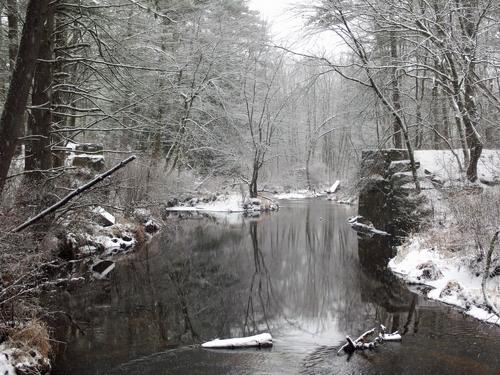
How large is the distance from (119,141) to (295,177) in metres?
25.8

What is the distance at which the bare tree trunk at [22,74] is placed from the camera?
4465mm

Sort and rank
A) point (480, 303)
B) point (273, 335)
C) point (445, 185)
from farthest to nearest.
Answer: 1. point (445, 185)
2. point (480, 303)
3. point (273, 335)

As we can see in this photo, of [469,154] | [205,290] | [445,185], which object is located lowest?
[205,290]

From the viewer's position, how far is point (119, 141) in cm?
2397

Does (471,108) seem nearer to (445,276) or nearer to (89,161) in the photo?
(445,276)

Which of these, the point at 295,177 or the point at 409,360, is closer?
the point at 409,360

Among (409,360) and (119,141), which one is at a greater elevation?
(119,141)

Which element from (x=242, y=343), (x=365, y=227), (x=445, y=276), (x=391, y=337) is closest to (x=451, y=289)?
(x=445, y=276)

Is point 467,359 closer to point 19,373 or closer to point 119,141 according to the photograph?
point 19,373

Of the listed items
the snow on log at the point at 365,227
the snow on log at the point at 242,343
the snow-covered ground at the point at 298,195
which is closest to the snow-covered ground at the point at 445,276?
the snow on log at the point at 242,343

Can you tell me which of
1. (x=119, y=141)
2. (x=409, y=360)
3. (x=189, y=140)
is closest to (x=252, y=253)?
(x=409, y=360)

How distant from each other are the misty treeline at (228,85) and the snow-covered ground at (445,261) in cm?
79

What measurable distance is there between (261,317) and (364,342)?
7.37 ft

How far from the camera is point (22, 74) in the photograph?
4.47m
